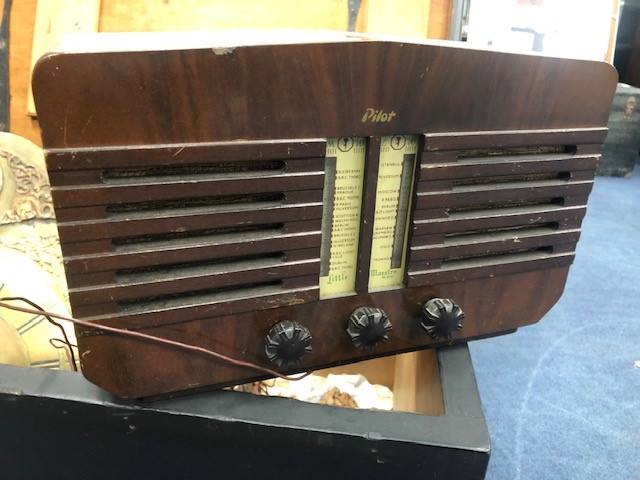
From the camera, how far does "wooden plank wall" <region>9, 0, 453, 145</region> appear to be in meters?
1.10

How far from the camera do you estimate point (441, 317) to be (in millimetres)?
738

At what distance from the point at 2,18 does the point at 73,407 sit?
85cm

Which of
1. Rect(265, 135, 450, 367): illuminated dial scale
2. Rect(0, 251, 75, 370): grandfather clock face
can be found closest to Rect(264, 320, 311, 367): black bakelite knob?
Rect(265, 135, 450, 367): illuminated dial scale

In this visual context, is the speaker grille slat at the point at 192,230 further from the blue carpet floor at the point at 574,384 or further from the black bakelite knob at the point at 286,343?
the blue carpet floor at the point at 574,384

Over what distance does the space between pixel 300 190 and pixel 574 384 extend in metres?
1.09

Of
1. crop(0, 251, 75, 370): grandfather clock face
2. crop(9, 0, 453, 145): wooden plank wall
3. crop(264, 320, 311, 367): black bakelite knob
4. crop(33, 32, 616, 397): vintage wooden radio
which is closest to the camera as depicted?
crop(33, 32, 616, 397): vintage wooden radio

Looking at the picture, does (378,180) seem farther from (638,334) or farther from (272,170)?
(638,334)

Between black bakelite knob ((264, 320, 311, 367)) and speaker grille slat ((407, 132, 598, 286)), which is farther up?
speaker grille slat ((407, 132, 598, 286))

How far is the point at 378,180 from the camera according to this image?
27.3 inches

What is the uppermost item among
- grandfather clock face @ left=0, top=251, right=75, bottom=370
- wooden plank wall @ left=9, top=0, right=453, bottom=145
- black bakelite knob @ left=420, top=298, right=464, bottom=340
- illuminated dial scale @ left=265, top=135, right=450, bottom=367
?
wooden plank wall @ left=9, top=0, right=453, bottom=145

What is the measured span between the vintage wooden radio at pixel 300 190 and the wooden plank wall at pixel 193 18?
0.50 meters

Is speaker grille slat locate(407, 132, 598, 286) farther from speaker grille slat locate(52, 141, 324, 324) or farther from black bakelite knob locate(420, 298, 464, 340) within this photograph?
speaker grille slat locate(52, 141, 324, 324)

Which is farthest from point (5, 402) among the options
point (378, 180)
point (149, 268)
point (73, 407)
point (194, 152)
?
point (378, 180)

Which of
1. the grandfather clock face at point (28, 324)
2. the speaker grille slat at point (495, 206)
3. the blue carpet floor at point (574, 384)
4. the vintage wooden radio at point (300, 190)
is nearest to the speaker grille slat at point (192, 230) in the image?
the vintage wooden radio at point (300, 190)
